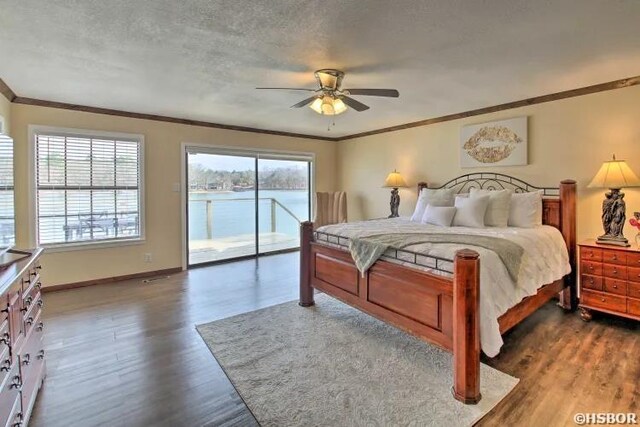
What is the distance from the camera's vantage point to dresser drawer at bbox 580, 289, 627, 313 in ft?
10.00

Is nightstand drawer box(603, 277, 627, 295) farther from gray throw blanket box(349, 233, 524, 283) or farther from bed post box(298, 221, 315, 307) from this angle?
bed post box(298, 221, 315, 307)

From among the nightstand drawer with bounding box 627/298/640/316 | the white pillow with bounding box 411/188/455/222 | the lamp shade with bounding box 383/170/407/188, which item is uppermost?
the lamp shade with bounding box 383/170/407/188

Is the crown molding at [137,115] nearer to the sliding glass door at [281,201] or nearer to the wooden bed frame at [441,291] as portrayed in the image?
the sliding glass door at [281,201]

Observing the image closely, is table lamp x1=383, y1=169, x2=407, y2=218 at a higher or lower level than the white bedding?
higher

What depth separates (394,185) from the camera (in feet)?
17.8

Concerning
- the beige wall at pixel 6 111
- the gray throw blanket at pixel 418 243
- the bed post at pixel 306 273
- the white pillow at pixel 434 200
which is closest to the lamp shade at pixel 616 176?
the gray throw blanket at pixel 418 243

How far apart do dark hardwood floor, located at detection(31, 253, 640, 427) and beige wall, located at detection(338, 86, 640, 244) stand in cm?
145

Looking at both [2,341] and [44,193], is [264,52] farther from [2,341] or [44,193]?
[44,193]

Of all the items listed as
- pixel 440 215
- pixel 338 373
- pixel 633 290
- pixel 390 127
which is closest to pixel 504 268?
pixel 338 373

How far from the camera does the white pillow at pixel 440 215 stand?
380cm

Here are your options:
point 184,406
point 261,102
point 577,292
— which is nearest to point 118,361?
point 184,406

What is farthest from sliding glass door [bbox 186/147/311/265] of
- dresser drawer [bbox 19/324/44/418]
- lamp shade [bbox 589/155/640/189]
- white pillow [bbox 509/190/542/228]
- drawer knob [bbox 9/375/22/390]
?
lamp shade [bbox 589/155/640/189]

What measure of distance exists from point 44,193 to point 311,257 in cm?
A: 350

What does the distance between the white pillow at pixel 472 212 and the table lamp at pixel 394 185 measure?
1648 millimetres
